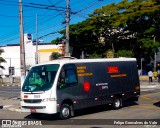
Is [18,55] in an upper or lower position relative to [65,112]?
upper

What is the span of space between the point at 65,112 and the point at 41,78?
5.72 feet

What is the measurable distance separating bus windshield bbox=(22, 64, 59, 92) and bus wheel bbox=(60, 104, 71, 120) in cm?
109

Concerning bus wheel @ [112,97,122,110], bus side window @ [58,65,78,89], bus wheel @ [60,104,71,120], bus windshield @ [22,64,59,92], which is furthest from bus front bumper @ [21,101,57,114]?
bus wheel @ [112,97,122,110]

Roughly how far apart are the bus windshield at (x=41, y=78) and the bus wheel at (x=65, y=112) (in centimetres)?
109

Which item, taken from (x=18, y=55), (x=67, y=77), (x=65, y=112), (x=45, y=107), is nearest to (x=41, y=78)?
(x=67, y=77)

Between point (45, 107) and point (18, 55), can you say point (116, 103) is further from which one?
point (18, 55)

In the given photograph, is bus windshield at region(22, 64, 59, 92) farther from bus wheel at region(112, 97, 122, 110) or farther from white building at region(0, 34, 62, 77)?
white building at region(0, 34, 62, 77)

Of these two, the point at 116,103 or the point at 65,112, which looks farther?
the point at 116,103

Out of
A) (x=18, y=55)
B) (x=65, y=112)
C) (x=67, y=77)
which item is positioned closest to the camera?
(x=65, y=112)

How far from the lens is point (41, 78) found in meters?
15.4

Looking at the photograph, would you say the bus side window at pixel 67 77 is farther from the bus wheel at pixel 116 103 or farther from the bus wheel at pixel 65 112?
the bus wheel at pixel 116 103

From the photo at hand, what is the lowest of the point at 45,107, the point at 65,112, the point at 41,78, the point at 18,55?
the point at 65,112

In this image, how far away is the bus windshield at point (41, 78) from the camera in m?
15.1

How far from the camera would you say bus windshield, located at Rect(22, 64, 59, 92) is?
49.4 ft
